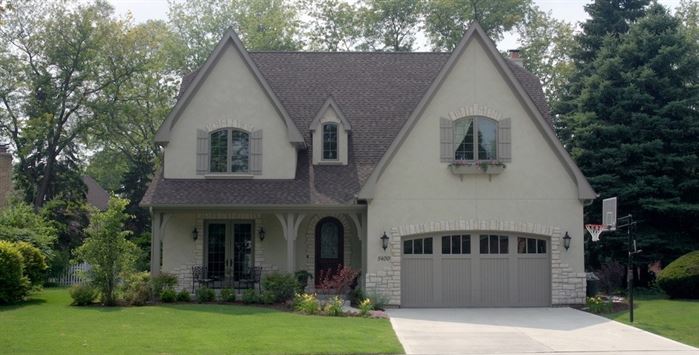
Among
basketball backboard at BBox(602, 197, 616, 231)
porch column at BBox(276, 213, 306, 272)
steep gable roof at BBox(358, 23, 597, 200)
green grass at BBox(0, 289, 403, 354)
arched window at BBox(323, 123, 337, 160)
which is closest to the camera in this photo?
green grass at BBox(0, 289, 403, 354)

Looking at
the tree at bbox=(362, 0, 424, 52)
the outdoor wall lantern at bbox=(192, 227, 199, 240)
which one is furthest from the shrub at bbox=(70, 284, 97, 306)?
the tree at bbox=(362, 0, 424, 52)

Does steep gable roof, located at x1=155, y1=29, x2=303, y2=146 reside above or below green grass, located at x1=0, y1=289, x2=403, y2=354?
above

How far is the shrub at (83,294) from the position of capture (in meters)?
21.2

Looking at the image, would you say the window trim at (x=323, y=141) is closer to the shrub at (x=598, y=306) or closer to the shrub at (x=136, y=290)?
the shrub at (x=136, y=290)

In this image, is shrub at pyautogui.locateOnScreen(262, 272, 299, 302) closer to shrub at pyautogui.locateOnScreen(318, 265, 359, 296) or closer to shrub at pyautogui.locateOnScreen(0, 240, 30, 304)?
shrub at pyautogui.locateOnScreen(318, 265, 359, 296)

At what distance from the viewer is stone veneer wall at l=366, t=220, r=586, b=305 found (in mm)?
22531

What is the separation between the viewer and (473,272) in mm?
22844

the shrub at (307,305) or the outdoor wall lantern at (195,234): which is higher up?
the outdoor wall lantern at (195,234)

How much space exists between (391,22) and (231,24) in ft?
33.1

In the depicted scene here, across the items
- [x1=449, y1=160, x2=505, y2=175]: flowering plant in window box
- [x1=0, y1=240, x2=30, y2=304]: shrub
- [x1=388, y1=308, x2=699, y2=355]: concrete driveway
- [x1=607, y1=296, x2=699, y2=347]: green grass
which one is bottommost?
[x1=388, y1=308, x2=699, y2=355]: concrete driveway

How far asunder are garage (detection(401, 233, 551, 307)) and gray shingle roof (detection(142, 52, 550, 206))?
109 inches

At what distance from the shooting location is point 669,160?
2642 centimetres

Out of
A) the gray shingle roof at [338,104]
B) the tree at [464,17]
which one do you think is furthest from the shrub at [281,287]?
the tree at [464,17]

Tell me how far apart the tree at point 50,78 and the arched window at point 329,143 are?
60.0 feet
